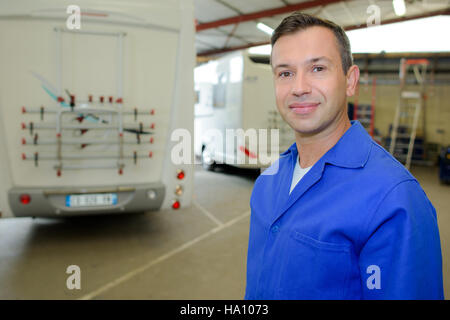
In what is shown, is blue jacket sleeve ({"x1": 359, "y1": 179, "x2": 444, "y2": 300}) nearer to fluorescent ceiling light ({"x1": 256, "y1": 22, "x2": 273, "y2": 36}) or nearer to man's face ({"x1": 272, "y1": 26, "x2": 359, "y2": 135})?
man's face ({"x1": 272, "y1": 26, "x2": 359, "y2": 135})

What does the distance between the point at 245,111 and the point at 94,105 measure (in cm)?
433

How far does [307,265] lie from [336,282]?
0.10 meters

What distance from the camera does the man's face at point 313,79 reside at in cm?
117

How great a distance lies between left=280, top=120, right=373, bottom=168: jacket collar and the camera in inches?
42.9

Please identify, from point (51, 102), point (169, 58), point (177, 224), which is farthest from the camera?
point (177, 224)

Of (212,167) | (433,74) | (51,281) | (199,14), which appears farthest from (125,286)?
(433,74)

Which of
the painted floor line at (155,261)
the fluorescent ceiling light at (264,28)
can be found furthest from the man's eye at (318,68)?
the fluorescent ceiling light at (264,28)

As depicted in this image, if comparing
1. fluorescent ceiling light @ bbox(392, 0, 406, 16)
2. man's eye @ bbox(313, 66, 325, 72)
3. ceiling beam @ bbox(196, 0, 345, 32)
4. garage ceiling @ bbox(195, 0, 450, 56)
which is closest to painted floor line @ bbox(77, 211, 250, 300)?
man's eye @ bbox(313, 66, 325, 72)

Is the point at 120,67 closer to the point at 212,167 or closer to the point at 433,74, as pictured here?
the point at 212,167

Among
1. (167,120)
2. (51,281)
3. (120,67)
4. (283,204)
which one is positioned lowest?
(51,281)

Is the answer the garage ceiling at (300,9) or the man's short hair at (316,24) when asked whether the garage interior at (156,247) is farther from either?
the man's short hair at (316,24)

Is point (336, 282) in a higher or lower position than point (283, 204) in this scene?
lower

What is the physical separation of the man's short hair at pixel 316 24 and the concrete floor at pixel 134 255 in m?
2.49

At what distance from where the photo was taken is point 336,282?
105cm
